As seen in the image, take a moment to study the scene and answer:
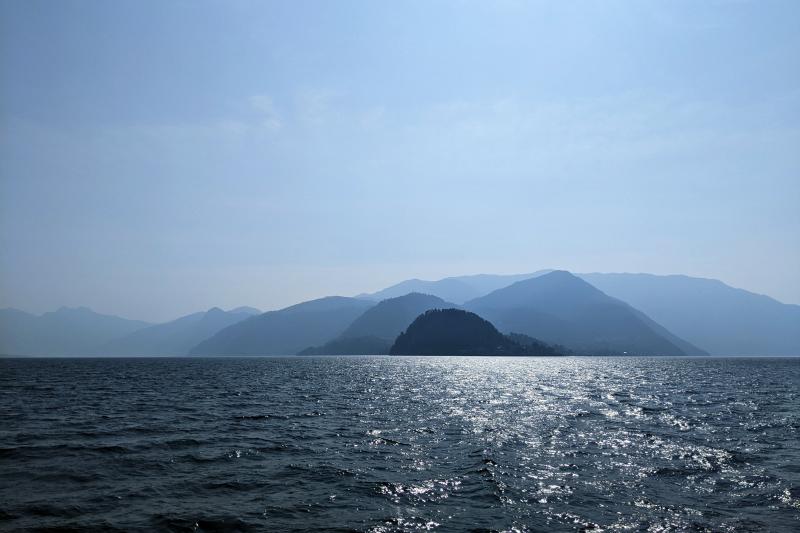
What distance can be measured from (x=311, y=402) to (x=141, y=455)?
1428 inches

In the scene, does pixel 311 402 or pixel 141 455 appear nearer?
pixel 141 455

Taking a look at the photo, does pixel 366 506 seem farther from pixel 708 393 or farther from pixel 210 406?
pixel 708 393

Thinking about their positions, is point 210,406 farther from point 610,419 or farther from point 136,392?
point 610,419

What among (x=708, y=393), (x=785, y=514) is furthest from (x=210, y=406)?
(x=708, y=393)

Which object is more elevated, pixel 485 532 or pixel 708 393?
pixel 485 532

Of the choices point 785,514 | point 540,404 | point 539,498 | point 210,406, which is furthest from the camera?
point 540,404

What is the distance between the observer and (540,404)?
6788 centimetres

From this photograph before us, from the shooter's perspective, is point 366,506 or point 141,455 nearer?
point 366,506

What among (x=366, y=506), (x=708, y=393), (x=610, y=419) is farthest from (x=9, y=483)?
(x=708, y=393)

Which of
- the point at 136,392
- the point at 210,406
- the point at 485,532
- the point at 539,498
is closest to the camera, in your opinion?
the point at 485,532

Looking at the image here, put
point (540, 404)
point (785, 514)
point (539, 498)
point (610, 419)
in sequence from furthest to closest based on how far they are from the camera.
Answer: point (540, 404) < point (610, 419) < point (539, 498) < point (785, 514)

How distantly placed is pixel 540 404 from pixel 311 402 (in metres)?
32.6

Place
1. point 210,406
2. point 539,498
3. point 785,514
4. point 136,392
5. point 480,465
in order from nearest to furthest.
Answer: point 785,514, point 539,498, point 480,465, point 210,406, point 136,392

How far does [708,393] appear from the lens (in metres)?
87.4
